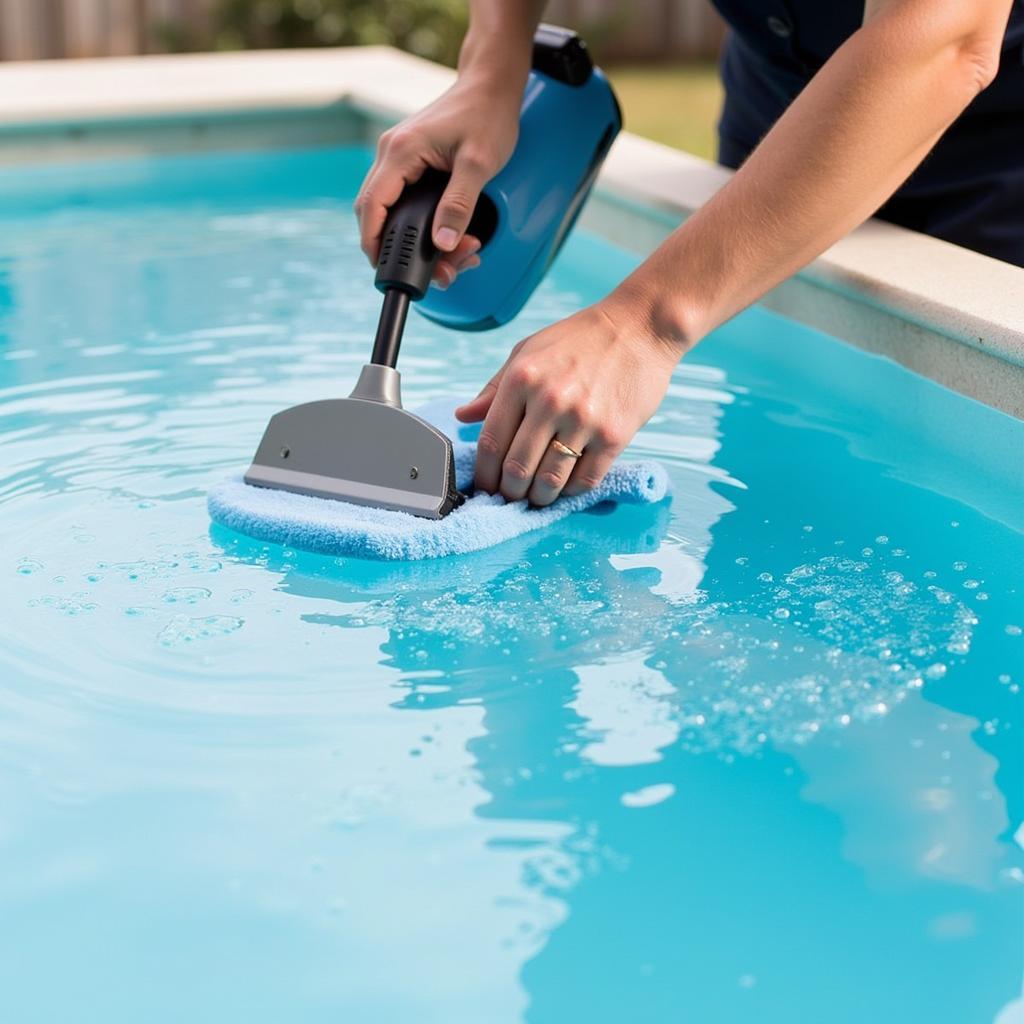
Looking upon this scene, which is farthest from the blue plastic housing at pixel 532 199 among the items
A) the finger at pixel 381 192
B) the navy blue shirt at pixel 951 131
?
the navy blue shirt at pixel 951 131

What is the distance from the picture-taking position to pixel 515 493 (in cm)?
147

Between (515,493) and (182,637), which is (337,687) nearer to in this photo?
(182,637)

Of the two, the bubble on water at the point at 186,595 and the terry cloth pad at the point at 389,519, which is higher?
the terry cloth pad at the point at 389,519

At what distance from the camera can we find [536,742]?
1129 millimetres

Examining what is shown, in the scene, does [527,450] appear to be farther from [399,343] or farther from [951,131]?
[951,131]

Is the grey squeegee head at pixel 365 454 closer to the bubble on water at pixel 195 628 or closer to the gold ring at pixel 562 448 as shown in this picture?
the gold ring at pixel 562 448

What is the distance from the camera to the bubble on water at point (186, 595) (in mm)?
1336

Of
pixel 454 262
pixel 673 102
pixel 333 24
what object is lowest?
pixel 673 102

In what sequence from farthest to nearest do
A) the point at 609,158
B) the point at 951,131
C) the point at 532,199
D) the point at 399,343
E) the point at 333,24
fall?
the point at 333,24
the point at 609,158
the point at 951,131
the point at 532,199
the point at 399,343

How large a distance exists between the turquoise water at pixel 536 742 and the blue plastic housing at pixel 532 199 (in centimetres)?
26

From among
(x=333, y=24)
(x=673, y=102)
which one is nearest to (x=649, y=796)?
(x=673, y=102)

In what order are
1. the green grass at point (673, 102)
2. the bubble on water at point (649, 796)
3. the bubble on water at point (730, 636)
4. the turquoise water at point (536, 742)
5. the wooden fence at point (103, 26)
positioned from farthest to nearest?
the wooden fence at point (103, 26)
the green grass at point (673, 102)
the bubble on water at point (730, 636)
the bubble on water at point (649, 796)
the turquoise water at point (536, 742)

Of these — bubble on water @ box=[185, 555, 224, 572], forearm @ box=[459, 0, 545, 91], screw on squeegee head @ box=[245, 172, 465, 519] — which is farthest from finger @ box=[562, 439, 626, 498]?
forearm @ box=[459, 0, 545, 91]

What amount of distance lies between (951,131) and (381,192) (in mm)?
810
